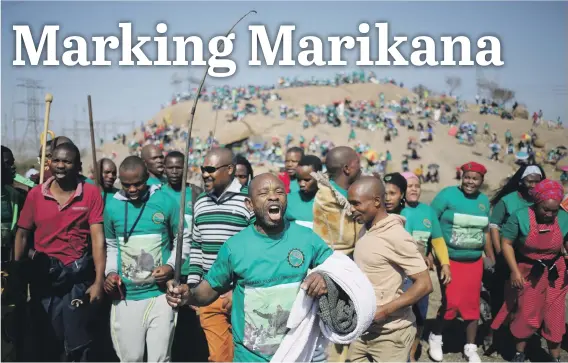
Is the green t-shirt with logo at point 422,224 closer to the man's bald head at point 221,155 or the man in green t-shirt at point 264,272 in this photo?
the man's bald head at point 221,155

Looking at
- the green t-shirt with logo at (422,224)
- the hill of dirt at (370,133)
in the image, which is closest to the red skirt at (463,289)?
the green t-shirt with logo at (422,224)

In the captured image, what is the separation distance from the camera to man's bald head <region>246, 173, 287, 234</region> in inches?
127

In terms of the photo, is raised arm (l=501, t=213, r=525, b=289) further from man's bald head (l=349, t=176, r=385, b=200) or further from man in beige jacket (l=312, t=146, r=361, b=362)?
man's bald head (l=349, t=176, r=385, b=200)

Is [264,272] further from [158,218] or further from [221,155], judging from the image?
[158,218]

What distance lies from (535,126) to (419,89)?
22202mm

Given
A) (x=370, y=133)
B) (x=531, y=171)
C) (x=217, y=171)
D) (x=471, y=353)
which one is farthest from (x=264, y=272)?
(x=370, y=133)

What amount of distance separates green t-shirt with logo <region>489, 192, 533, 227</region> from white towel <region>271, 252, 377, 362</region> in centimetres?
355

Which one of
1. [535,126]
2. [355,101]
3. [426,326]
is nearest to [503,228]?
[426,326]

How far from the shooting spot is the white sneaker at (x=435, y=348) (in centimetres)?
605

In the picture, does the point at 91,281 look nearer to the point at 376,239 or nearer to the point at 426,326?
the point at 376,239

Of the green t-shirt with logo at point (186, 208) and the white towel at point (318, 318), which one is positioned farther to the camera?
the green t-shirt with logo at point (186, 208)

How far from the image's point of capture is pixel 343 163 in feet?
17.0

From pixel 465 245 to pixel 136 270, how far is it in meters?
3.33

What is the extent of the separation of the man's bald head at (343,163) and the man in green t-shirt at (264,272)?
195cm
